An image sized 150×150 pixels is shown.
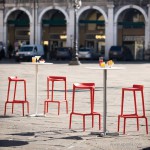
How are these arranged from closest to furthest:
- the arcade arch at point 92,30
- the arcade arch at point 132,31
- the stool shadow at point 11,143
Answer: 1. the stool shadow at point 11,143
2. the arcade arch at point 132,31
3. the arcade arch at point 92,30

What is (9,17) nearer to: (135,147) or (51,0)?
(51,0)

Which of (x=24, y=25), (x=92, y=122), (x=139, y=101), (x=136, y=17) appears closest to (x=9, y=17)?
(x=24, y=25)

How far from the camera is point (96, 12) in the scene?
234 feet

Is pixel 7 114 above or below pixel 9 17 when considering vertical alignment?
below

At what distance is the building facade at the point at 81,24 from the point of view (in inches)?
2670

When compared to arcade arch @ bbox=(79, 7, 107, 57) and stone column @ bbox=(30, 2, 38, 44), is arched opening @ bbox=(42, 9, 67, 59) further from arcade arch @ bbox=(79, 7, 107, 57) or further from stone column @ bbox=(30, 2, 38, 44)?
arcade arch @ bbox=(79, 7, 107, 57)

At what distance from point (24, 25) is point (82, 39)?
7.84 meters

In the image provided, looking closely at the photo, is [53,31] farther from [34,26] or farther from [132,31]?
[132,31]

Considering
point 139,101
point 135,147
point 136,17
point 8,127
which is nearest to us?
point 135,147

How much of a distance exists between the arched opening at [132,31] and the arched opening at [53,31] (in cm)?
735

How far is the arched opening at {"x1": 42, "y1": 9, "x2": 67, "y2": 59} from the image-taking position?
72188 millimetres

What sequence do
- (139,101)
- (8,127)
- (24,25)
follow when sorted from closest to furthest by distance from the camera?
(8,127) → (139,101) → (24,25)

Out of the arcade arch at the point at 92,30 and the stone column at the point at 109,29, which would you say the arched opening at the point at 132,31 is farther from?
the arcade arch at the point at 92,30

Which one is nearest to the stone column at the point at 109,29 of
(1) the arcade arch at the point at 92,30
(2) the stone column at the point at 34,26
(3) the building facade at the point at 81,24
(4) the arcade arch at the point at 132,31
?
(3) the building facade at the point at 81,24
